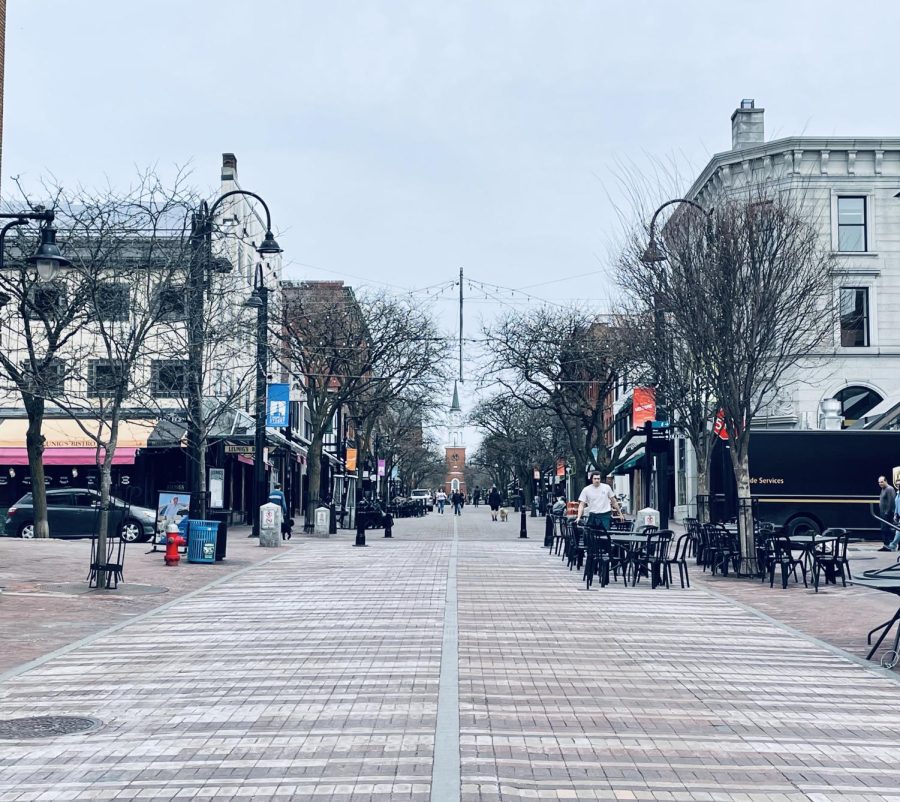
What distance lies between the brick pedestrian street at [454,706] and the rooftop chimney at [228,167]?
36.4 m

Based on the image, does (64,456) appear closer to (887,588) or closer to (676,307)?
(676,307)

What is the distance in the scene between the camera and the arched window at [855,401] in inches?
1709

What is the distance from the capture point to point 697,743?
766 centimetres

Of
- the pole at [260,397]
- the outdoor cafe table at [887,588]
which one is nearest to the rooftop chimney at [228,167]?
the pole at [260,397]

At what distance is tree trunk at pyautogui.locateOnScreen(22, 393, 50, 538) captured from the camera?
3147cm

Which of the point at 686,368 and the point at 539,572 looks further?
the point at 686,368

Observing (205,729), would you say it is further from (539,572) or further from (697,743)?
(539,572)

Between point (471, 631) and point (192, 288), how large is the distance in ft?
39.2

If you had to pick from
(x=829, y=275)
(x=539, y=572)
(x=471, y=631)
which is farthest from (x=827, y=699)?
(x=829, y=275)

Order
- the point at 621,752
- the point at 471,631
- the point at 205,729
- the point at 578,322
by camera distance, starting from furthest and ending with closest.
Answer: the point at 578,322 → the point at 471,631 → the point at 205,729 → the point at 621,752

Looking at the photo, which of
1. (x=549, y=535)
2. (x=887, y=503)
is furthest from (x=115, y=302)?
(x=887, y=503)

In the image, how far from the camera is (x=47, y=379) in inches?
945

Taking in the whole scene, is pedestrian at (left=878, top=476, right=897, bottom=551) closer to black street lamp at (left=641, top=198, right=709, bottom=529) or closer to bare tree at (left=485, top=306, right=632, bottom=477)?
black street lamp at (left=641, top=198, right=709, bottom=529)

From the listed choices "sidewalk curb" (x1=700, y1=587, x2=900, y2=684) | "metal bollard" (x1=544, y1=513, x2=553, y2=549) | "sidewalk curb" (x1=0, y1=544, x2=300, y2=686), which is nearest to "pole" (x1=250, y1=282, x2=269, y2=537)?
"metal bollard" (x1=544, y1=513, x2=553, y2=549)
